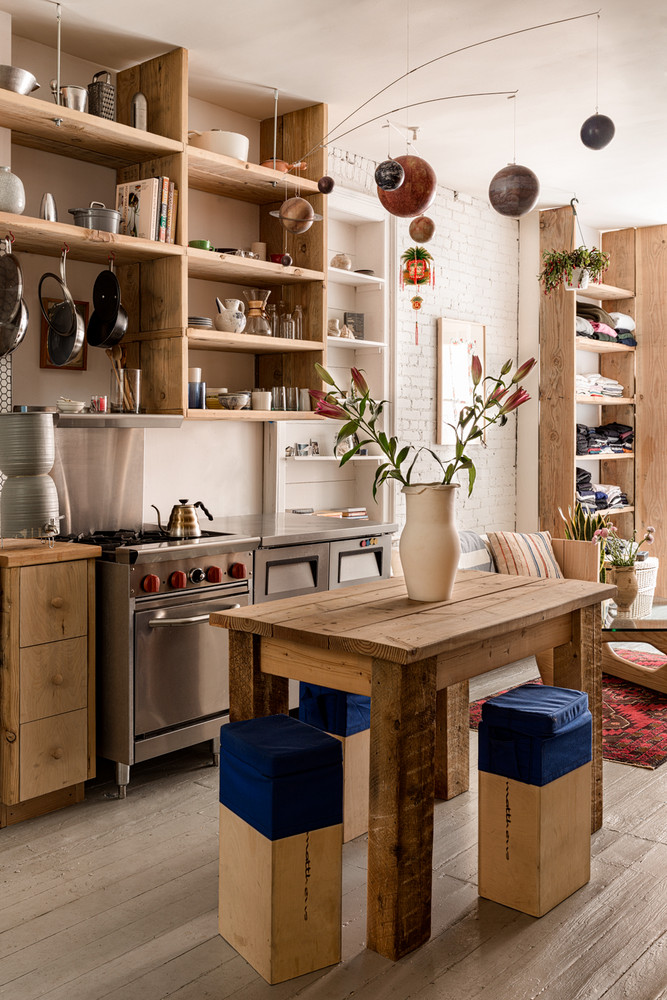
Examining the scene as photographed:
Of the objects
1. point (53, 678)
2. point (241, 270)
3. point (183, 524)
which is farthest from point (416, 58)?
point (53, 678)

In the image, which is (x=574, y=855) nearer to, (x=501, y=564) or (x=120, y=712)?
(x=120, y=712)

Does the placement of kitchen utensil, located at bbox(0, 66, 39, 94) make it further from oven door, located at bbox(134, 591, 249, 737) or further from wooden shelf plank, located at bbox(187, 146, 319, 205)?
oven door, located at bbox(134, 591, 249, 737)

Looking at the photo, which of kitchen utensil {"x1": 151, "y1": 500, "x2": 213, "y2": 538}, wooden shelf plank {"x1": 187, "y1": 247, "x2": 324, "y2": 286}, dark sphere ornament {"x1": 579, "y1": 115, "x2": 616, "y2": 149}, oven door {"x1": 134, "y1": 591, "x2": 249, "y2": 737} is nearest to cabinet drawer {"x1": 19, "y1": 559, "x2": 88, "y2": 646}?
oven door {"x1": 134, "y1": 591, "x2": 249, "y2": 737}

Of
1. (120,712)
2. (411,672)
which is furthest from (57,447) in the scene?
(411,672)

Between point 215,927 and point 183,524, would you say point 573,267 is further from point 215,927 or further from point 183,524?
point 215,927

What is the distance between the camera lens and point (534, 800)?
8.24 ft

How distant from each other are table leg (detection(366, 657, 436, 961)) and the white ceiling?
2.66 metres

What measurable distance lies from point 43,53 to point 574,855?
3.76 m

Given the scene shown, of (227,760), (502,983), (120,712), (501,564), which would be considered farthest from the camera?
(501,564)

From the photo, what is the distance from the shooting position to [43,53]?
3.81 m

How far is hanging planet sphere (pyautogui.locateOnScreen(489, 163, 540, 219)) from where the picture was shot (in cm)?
321

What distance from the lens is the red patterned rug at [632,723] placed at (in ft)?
12.8

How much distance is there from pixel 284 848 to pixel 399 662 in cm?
53

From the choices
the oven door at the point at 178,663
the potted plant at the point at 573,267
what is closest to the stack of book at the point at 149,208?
the oven door at the point at 178,663
